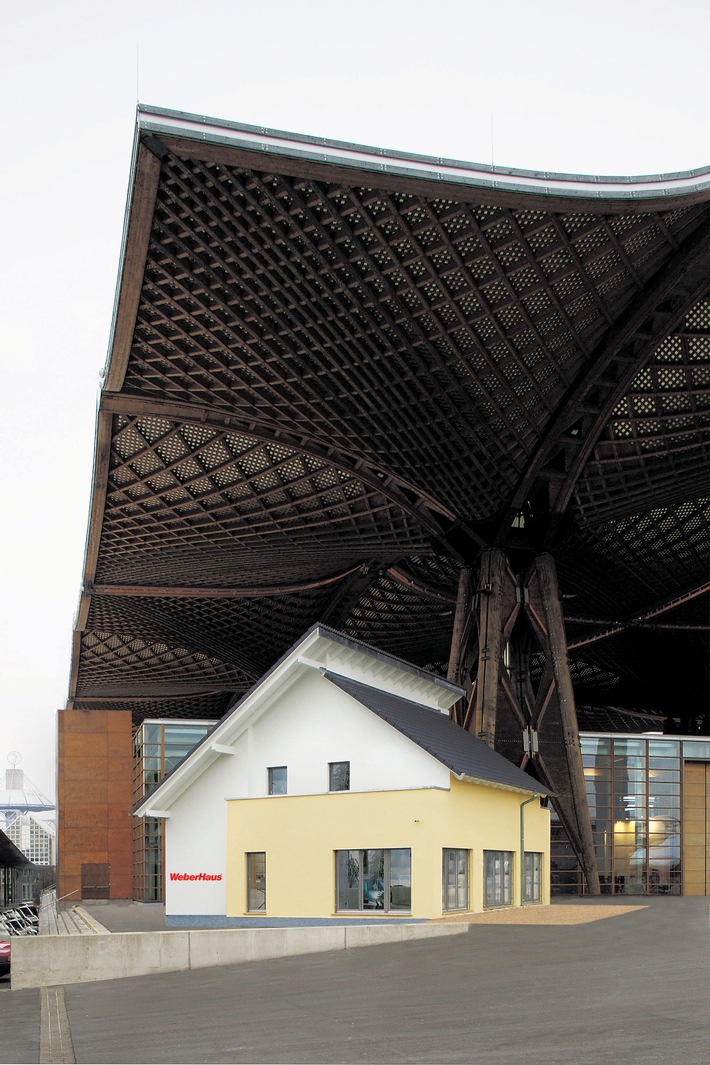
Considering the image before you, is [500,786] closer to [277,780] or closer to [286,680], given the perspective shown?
[277,780]

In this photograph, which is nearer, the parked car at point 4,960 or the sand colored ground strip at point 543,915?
the sand colored ground strip at point 543,915

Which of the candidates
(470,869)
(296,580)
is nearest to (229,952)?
(470,869)

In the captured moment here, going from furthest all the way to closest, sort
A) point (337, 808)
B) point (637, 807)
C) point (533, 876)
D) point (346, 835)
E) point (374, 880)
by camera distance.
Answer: point (637, 807) < point (533, 876) < point (337, 808) < point (346, 835) < point (374, 880)

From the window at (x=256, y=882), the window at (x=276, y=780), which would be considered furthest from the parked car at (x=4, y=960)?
the window at (x=276, y=780)

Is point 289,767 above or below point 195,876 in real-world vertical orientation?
above

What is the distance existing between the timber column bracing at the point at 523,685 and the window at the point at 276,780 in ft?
48.0

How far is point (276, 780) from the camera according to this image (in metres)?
27.2

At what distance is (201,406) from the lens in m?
35.4

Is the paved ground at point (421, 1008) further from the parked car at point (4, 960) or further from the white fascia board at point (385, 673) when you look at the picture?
the parked car at point (4, 960)

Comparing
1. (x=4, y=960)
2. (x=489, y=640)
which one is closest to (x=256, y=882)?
(x=4, y=960)

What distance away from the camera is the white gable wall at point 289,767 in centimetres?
2523

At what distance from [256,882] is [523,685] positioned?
19.1 meters

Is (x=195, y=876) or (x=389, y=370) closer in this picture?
(x=195, y=876)

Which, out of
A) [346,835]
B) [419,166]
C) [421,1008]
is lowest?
[346,835]
